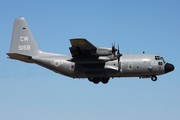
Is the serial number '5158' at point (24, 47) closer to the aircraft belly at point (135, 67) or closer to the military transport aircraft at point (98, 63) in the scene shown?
the military transport aircraft at point (98, 63)

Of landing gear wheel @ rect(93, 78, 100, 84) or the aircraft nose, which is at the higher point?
the aircraft nose

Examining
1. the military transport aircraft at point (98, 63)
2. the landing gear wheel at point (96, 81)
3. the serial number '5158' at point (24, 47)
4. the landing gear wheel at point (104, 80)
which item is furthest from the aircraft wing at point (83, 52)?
the serial number '5158' at point (24, 47)

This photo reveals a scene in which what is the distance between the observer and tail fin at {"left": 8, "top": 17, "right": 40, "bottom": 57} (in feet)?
118

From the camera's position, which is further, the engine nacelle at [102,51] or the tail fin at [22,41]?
the tail fin at [22,41]

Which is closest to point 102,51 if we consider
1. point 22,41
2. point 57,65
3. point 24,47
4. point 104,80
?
point 104,80

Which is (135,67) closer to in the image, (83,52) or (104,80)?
(104,80)

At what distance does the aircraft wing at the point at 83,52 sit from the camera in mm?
31597

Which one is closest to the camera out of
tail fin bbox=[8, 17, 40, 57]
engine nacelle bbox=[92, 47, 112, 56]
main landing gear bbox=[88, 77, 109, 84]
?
engine nacelle bbox=[92, 47, 112, 56]

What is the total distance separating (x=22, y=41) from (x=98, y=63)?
8334 millimetres

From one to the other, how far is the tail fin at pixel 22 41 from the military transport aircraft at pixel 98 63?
0.14 metres

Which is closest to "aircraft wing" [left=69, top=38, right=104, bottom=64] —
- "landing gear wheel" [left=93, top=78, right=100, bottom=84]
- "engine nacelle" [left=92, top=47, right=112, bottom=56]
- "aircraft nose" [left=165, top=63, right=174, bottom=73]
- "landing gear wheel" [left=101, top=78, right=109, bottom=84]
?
"engine nacelle" [left=92, top=47, right=112, bottom=56]

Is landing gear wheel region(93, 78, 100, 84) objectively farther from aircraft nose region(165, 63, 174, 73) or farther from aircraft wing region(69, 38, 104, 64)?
aircraft nose region(165, 63, 174, 73)

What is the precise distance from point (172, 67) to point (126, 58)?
450 centimetres

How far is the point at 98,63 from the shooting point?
33.8m
